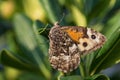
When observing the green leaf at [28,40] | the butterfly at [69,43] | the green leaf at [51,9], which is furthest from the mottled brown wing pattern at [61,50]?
the green leaf at [28,40]

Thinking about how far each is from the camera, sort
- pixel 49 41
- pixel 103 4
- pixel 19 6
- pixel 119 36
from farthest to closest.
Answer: pixel 19 6 < pixel 103 4 < pixel 49 41 < pixel 119 36

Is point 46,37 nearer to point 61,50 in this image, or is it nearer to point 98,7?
point 61,50

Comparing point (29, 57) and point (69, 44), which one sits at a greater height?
point (29, 57)

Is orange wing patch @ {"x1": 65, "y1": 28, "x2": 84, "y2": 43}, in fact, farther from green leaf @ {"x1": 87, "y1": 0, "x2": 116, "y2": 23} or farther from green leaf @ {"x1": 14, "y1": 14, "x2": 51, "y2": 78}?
green leaf @ {"x1": 14, "y1": 14, "x2": 51, "y2": 78}

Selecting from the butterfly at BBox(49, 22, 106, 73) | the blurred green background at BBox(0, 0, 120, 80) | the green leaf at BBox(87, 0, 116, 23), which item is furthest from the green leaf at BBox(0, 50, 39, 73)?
the green leaf at BBox(87, 0, 116, 23)

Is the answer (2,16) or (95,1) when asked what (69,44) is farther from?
(2,16)

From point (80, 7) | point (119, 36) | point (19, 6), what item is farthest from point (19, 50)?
point (119, 36)

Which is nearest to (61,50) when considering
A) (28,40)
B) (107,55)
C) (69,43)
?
(69,43)
